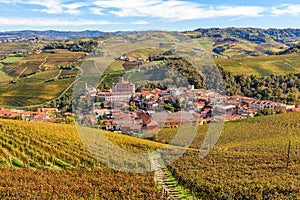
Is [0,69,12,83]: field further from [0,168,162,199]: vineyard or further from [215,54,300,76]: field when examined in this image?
[0,168,162,199]: vineyard

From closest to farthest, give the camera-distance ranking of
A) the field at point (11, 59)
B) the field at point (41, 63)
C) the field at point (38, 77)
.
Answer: the field at point (38, 77)
the field at point (41, 63)
the field at point (11, 59)

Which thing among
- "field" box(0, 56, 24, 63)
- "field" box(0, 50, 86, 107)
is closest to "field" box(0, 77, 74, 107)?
"field" box(0, 50, 86, 107)

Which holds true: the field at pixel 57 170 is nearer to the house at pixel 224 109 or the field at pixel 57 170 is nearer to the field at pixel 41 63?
the house at pixel 224 109

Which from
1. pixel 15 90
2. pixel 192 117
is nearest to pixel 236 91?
pixel 192 117

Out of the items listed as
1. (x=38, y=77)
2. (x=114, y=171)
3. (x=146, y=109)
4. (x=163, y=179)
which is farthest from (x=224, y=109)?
(x=38, y=77)

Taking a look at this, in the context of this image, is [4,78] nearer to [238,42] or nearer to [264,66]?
[264,66]

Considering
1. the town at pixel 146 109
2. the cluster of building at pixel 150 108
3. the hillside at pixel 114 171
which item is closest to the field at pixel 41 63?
the town at pixel 146 109
